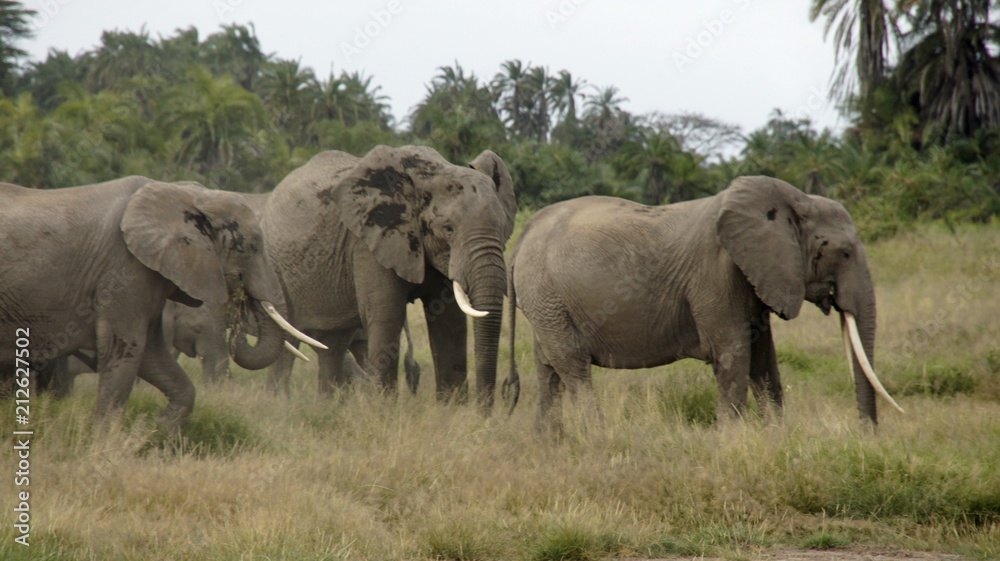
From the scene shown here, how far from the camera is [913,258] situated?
18.1 metres

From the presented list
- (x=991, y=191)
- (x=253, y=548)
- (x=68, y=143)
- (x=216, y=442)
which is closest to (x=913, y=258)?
(x=991, y=191)

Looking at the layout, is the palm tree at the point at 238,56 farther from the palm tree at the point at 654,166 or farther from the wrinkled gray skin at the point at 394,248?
the wrinkled gray skin at the point at 394,248

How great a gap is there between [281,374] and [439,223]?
2.92 metres

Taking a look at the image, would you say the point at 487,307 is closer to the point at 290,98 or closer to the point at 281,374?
the point at 281,374

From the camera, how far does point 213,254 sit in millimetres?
7512

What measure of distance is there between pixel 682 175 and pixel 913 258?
12.9 metres

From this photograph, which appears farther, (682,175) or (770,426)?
(682,175)

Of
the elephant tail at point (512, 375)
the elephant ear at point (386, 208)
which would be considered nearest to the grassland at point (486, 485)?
the elephant tail at point (512, 375)

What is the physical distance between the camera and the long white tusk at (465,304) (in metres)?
8.30

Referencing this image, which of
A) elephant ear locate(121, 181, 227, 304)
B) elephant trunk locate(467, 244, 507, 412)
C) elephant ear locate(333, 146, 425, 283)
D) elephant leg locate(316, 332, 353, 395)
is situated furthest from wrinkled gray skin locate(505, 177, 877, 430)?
elephant ear locate(121, 181, 227, 304)

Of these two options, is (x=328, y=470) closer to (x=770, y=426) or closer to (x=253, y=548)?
(x=253, y=548)

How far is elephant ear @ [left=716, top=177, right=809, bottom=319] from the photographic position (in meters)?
7.52

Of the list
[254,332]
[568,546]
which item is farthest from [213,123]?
[568,546]

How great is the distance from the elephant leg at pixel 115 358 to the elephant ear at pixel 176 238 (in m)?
0.44
